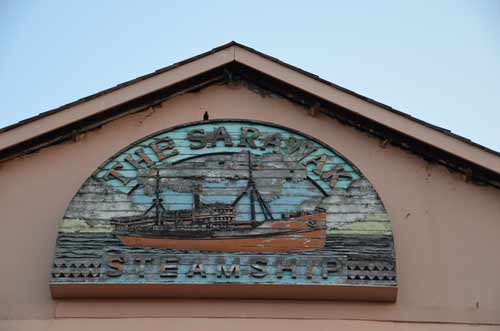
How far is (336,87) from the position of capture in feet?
53.0

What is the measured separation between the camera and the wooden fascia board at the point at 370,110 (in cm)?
1562

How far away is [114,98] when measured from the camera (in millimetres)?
16172

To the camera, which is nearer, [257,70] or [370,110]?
[370,110]

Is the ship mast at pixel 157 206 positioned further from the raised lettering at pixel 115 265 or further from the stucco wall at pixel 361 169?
the stucco wall at pixel 361 169

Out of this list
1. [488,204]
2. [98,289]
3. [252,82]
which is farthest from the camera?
[252,82]

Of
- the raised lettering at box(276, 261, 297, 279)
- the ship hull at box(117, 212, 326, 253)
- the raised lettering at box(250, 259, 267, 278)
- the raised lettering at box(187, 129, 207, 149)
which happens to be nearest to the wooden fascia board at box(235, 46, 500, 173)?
the raised lettering at box(187, 129, 207, 149)

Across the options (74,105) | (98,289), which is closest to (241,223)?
(98,289)

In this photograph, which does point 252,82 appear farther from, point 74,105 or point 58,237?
point 58,237

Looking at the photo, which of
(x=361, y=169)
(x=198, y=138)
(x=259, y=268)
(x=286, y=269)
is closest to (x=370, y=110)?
(x=361, y=169)

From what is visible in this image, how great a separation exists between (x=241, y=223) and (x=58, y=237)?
238 centimetres

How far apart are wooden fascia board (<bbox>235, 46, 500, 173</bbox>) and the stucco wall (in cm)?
39

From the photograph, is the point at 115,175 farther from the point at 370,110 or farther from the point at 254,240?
the point at 370,110

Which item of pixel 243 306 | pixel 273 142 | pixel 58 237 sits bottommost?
pixel 243 306

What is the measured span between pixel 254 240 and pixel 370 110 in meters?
2.71
